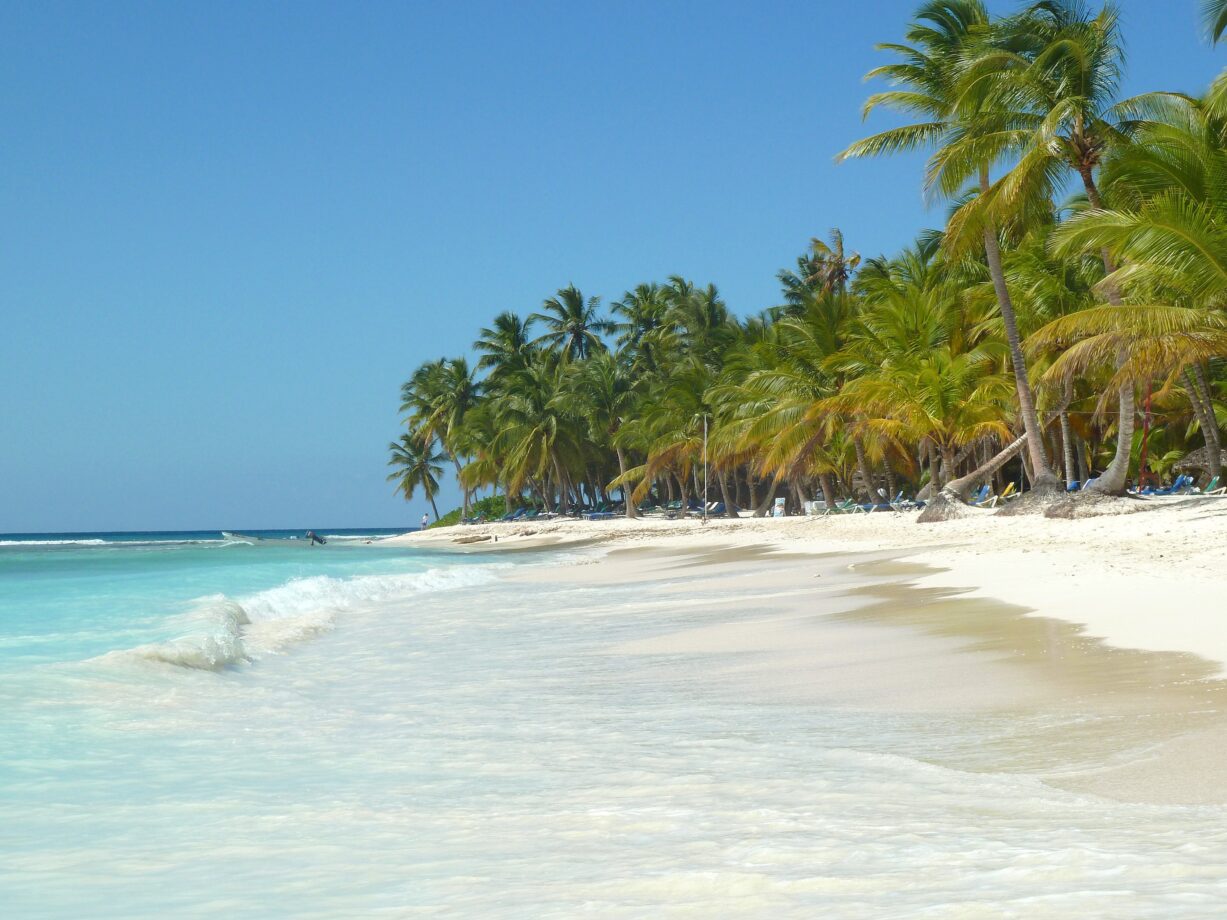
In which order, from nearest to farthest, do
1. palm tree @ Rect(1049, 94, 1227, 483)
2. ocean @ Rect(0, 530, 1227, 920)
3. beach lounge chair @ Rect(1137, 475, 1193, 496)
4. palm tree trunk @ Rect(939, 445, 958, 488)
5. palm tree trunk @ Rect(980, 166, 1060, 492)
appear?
ocean @ Rect(0, 530, 1227, 920)
palm tree @ Rect(1049, 94, 1227, 483)
palm tree trunk @ Rect(980, 166, 1060, 492)
beach lounge chair @ Rect(1137, 475, 1193, 496)
palm tree trunk @ Rect(939, 445, 958, 488)

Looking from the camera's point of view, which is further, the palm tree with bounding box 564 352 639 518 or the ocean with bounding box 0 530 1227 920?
the palm tree with bounding box 564 352 639 518

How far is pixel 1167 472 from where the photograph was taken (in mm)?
34938

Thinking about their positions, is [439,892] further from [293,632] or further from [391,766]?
[293,632]

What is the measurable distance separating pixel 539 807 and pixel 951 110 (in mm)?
19960

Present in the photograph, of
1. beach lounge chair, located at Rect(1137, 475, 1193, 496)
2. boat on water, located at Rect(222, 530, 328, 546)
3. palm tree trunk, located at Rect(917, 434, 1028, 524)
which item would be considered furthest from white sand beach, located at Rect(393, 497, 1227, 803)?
boat on water, located at Rect(222, 530, 328, 546)

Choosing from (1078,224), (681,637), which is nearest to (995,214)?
(1078,224)

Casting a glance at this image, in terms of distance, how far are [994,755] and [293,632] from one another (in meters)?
8.18

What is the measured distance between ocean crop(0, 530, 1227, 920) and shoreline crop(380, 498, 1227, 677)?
260 cm

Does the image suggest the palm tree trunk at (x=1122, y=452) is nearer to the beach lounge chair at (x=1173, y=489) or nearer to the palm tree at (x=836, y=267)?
the beach lounge chair at (x=1173, y=489)

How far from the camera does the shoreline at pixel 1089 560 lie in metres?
6.81

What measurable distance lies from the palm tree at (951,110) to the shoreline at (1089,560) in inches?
114

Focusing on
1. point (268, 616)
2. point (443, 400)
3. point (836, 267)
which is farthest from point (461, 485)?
point (268, 616)

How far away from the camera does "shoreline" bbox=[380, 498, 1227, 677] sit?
6.81 m

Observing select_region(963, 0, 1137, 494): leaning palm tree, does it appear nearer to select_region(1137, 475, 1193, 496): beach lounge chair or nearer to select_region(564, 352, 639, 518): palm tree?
select_region(1137, 475, 1193, 496): beach lounge chair
